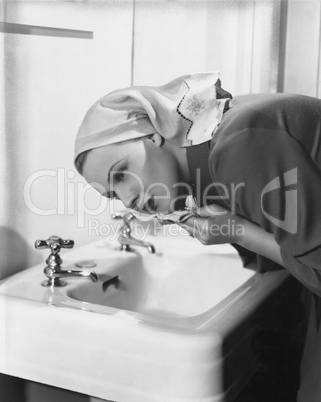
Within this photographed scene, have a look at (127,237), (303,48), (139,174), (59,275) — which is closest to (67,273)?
(59,275)

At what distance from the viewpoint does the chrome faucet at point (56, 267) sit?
2.83ft

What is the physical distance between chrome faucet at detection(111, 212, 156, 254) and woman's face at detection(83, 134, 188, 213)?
111 mm

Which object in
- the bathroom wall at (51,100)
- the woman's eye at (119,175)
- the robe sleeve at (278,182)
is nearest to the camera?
the robe sleeve at (278,182)

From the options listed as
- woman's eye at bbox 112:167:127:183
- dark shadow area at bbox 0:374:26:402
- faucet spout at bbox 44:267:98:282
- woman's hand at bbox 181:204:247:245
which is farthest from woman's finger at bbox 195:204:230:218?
dark shadow area at bbox 0:374:26:402

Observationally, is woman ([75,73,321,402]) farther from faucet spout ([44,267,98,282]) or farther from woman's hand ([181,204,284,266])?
faucet spout ([44,267,98,282])

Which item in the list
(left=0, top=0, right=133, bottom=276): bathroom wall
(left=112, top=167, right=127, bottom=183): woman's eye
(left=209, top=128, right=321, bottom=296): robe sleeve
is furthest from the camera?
(left=0, top=0, right=133, bottom=276): bathroom wall

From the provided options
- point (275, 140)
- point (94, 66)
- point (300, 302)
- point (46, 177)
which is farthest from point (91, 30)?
point (300, 302)

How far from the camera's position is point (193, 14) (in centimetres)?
82

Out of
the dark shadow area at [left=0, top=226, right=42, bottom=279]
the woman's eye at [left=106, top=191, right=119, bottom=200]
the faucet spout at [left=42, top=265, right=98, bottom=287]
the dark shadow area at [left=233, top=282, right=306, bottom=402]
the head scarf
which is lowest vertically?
the dark shadow area at [left=233, top=282, right=306, bottom=402]

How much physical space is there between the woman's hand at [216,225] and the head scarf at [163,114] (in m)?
0.09

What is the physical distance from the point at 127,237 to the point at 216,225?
8.5 inches

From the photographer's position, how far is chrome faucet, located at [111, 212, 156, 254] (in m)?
0.87

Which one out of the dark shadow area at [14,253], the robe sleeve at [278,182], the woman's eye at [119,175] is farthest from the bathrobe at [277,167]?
the dark shadow area at [14,253]

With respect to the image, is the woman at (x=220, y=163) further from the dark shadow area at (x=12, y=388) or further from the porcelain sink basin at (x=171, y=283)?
the dark shadow area at (x=12, y=388)
